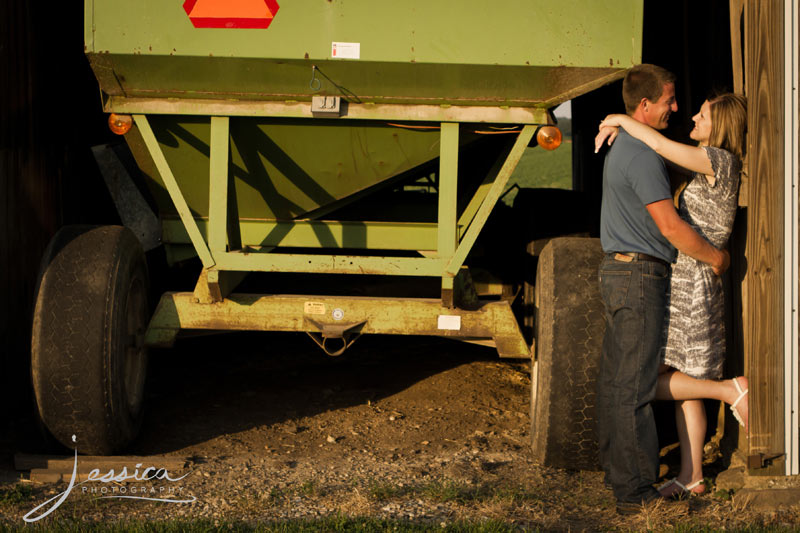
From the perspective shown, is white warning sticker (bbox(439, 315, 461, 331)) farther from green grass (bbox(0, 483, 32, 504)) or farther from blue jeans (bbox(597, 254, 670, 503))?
green grass (bbox(0, 483, 32, 504))

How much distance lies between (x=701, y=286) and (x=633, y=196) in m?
0.55

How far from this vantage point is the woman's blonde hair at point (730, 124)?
4.30 m

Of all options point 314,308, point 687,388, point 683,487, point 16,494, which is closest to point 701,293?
point 687,388

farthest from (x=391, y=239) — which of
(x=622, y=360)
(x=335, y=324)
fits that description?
(x=622, y=360)

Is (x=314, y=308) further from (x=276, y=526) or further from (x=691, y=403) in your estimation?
(x=691, y=403)

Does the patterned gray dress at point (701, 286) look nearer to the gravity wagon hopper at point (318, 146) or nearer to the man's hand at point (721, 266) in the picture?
the man's hand at point (721, 266)

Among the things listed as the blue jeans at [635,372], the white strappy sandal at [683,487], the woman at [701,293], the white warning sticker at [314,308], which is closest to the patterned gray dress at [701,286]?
the woman at [701,293]

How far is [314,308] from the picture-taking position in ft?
16.1

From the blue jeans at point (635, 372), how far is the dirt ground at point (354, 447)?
0.17 metres

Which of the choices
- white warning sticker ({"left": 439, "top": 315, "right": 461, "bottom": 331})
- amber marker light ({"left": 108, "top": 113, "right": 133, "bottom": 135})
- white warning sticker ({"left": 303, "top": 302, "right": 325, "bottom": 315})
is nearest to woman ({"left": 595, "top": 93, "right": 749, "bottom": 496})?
white warning sticker ({"left": 439, "top": 315, "right": 461, "bottom": 331})

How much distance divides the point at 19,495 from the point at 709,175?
11.8 feet

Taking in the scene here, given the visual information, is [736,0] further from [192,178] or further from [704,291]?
→ [192,178]

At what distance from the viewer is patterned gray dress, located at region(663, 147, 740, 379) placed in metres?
4.22

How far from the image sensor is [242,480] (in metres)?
4.52
